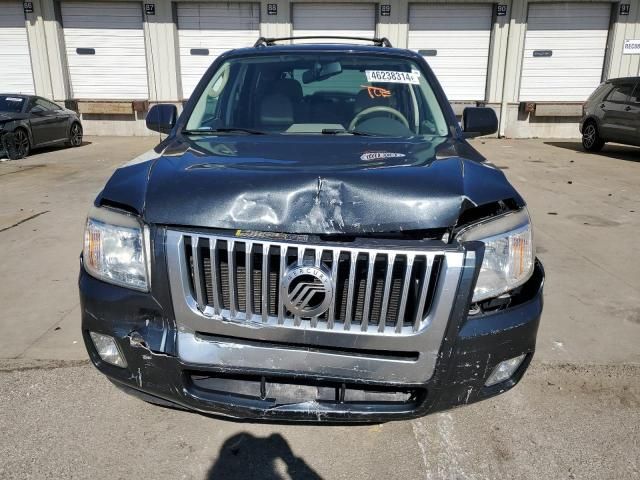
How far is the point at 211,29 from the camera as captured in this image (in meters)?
16.1

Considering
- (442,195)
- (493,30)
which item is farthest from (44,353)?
(493,30)

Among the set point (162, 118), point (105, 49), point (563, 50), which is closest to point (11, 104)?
point (105, 49)

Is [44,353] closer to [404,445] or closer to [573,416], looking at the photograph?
[404,445]

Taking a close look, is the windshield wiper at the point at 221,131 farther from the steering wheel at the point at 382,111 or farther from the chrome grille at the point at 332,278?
the chrome grille at the point at 332,278

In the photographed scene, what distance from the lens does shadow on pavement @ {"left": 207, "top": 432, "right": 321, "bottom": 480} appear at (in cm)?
230

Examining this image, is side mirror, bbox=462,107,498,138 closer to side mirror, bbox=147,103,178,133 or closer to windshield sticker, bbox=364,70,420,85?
windshield sticker, bbox=364,70,420,85

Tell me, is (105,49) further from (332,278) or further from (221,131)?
(332,278)

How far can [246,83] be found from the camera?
3.45 m

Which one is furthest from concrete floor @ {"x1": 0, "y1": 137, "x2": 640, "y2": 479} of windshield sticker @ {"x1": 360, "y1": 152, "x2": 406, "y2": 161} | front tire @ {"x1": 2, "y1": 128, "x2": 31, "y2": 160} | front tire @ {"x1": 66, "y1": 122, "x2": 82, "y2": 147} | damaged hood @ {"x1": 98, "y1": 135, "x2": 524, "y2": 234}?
front tire @ {"x1": 66, "y1": 122, "x2": 82, "y2": 147}

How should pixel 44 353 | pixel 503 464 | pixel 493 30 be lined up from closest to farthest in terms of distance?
pixel 503 464 < pixel 44 353 < pixel 493 30

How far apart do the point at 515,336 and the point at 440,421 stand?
2.85 feet

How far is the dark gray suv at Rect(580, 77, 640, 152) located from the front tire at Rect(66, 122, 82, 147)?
13.2 metres

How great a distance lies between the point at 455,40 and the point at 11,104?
40.8ft

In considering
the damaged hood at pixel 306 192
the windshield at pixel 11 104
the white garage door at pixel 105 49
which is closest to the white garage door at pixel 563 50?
the white garage door at pixel 105 49
